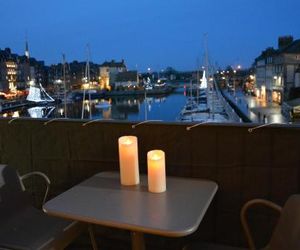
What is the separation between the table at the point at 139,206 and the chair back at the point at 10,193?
24.9 inches

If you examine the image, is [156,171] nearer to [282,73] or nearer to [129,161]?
[129,161]

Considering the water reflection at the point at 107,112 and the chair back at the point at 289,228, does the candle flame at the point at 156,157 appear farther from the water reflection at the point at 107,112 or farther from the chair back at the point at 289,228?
the water reflection at the point at 107,112

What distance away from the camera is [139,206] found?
187 cm

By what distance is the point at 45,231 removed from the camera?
92.7 inches

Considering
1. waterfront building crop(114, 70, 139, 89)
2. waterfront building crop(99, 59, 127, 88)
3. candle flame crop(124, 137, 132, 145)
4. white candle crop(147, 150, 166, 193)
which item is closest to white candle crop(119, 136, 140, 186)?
candle flame crop(124, 137, 132, 145)

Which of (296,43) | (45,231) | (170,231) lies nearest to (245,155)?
(170,231)

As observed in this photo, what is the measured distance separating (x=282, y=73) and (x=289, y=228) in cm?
3916

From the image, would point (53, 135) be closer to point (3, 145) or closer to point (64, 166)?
point (64, 166)

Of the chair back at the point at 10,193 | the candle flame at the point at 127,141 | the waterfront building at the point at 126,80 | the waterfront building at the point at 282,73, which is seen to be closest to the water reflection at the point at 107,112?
the waterfront building at the point at 282,73

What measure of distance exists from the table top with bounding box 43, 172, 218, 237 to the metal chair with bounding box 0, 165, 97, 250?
34cm

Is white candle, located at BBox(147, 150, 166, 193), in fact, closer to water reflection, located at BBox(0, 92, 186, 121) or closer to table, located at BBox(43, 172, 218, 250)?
table, located at BBox(43, 172, 218, 250)

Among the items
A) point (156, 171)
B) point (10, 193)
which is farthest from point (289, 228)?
point (10, 193)

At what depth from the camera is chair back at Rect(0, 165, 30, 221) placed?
252 cm

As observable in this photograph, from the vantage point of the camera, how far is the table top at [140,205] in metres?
1.67
